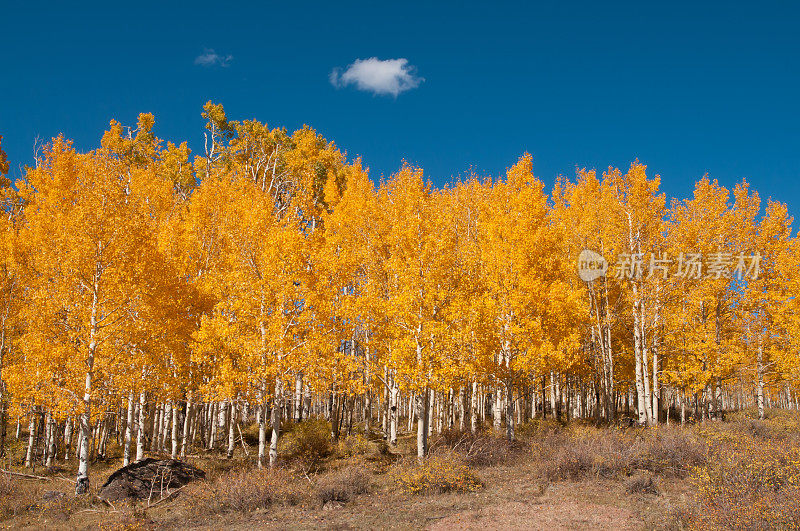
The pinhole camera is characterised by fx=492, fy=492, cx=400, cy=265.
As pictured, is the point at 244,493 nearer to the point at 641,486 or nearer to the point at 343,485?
the point at 343,485

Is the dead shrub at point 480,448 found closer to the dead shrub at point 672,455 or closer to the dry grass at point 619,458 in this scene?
the dry grass at point 619,458

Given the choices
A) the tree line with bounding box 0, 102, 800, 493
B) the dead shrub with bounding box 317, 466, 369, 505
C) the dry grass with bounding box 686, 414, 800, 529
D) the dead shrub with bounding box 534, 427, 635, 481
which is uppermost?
the tree line with bounding box 0, 102, 800, 493

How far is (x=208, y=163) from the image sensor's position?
28.1 m

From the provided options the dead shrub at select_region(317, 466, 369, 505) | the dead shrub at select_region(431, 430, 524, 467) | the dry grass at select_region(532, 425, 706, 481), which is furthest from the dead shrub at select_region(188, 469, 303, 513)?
the dry grass at select_region(532, 425, 706, 481)

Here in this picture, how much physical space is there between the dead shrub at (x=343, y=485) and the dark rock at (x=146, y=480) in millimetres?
3894

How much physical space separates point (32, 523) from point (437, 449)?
10.3 meters

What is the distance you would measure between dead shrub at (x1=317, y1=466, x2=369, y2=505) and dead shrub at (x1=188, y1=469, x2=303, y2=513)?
0.61 meters

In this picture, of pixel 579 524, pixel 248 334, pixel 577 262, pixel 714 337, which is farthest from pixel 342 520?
pixel 714 337

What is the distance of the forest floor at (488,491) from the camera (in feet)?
31.9

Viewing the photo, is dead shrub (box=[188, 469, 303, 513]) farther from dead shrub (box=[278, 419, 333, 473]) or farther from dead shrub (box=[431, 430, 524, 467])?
dead shrub (box=[431, 430, 524, 467])

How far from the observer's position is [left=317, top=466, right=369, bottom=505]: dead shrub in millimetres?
12227

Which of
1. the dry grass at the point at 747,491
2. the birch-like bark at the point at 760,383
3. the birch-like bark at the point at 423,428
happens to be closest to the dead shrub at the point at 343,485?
the birch-like bark at the point at 423,428

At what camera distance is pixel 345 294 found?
16.8 meters

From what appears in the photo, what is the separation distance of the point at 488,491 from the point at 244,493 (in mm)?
6086
